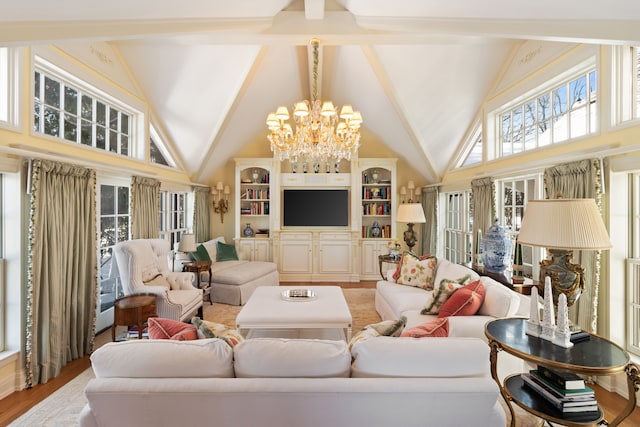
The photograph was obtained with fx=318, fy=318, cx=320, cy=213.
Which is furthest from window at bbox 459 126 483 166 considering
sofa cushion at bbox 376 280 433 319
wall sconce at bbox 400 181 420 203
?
sofa cushion at bbox 376 280 433 319

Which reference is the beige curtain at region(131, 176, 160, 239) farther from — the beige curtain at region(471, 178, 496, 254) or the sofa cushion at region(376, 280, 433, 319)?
the beige curtain at region(471, 178, 496, 254)

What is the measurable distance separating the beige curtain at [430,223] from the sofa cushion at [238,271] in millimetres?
3076

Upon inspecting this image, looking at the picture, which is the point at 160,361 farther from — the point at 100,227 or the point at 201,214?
the point at 201,214

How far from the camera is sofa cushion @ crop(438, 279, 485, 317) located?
8.79ft

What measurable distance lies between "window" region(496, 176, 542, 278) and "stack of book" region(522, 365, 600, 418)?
74.6 inches

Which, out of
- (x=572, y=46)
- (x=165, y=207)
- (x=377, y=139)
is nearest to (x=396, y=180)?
(x=377, y=139)

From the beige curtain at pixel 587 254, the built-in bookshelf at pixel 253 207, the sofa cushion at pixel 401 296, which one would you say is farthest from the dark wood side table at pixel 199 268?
the beige curtain at pixel 587 254

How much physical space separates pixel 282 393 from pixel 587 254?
2769mm

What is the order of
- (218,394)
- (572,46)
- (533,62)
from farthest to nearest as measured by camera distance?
(533,62) → (572,46) → (218,394)

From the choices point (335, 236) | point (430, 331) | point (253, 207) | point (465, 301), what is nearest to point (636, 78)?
point (465, 301)

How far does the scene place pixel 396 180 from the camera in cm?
671

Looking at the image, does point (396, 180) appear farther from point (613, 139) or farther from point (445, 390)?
point (445, 390)

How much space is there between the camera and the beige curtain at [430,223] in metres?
6.12

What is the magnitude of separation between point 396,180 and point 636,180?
424 centimetres
